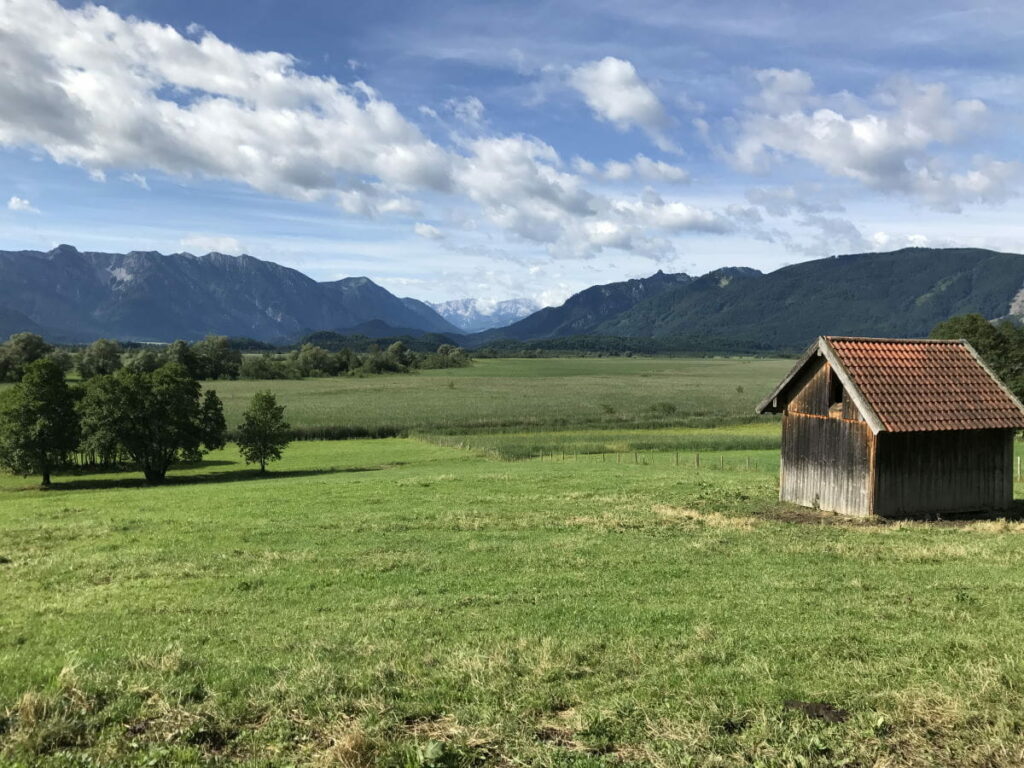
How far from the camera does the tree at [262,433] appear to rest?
189 ft

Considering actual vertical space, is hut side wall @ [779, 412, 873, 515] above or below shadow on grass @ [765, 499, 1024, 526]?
above

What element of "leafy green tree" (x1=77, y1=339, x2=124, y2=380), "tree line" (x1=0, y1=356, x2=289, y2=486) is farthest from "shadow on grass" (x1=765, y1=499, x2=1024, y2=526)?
"leafy green tree" (x1=77, y1=339, x2=124, y2=380)

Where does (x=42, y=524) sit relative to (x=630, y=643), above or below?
below

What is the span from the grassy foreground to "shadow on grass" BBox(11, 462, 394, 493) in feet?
90.4

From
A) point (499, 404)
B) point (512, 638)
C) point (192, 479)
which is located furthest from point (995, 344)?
point (512, 638)

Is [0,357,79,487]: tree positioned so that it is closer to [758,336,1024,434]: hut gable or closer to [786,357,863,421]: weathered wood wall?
[758,336,1024,434]: hut gable

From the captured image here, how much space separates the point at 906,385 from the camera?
2528 centimetres

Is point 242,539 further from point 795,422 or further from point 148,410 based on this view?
point 148,410

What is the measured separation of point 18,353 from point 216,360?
43.7 m

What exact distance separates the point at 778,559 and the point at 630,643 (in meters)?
8.27

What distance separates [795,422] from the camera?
91.2 feet

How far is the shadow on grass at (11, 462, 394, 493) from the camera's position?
51.1 meters

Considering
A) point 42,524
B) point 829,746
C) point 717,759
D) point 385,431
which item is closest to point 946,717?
A: point 829,746

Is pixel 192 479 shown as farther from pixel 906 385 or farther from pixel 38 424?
pixel 906 385
